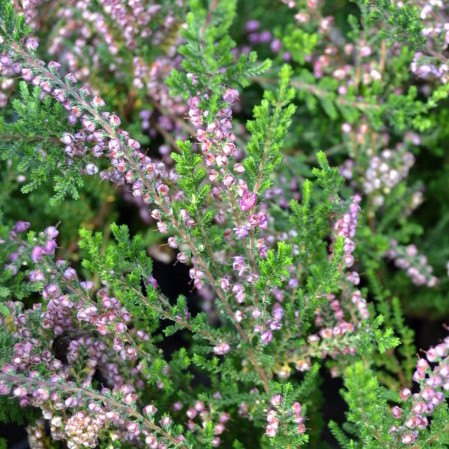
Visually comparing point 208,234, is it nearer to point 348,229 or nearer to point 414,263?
point 348,229

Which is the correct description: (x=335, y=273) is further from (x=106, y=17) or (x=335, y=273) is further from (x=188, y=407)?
(x=106, y=17)

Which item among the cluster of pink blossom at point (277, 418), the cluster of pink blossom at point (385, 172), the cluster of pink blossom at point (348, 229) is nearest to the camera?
the cluster of pink blossom at point (277, 418)

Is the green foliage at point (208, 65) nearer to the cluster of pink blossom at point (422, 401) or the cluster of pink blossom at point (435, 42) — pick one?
the cluster of pink blossom at point (435, 42)

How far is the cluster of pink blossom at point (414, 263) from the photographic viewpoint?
1.75m

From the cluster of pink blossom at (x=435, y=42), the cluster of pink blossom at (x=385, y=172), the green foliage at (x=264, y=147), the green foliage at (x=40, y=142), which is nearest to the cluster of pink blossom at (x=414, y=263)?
the cluster of pink blossom at (x=385, y=172)

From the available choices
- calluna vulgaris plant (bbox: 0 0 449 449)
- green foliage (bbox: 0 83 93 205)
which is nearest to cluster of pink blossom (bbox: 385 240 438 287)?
calluna vulgaris plant (bbox: 0 0 449 449)

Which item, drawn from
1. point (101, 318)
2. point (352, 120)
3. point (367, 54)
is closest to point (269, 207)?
point (352, 120)

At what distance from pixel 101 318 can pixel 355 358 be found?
0.54 metres

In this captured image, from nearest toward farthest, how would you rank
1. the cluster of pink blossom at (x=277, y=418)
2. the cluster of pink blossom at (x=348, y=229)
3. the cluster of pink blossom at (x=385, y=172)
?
the cluster of pink blossom at (x=277, y=418) < the cluster of pink blossom at (x=348, y=229) < the cluster of pink blossom at (x=385, y=172)

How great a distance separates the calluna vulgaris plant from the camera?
1.10 m

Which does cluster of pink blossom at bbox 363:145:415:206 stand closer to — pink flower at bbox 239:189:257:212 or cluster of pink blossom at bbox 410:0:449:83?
cluster of pink blossom at bbox 410:0:449:83

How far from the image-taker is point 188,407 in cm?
137

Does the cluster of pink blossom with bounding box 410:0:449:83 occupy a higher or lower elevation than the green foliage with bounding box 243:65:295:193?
higher

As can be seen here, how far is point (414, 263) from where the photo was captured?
1.76 meters
